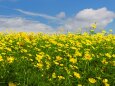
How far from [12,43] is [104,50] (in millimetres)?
2350

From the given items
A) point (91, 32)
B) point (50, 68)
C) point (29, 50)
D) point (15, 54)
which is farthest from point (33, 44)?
point (91, 32)

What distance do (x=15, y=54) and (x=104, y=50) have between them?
250 cm

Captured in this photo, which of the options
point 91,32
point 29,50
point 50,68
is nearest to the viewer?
point 50,68

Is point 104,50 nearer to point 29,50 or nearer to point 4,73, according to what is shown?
point 29,50

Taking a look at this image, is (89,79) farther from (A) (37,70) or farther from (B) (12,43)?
(B) (12,43)

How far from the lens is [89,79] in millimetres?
6660

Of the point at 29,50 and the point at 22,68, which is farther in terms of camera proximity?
the point at 29,50

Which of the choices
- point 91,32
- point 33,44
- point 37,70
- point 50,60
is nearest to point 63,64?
point 50,60

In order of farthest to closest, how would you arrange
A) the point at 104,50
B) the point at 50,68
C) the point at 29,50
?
the point at 104,50
the point at 29,50
the point at 50,68

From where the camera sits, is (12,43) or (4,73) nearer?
(4,73)

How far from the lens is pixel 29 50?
8336mm

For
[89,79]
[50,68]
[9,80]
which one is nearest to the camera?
[9,80]

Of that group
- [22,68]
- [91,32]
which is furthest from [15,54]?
[91,32]

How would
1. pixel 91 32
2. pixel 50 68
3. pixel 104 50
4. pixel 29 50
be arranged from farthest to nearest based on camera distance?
pixel 91 32
pixel 104 50
pixel 29 50
pixel 50 68
